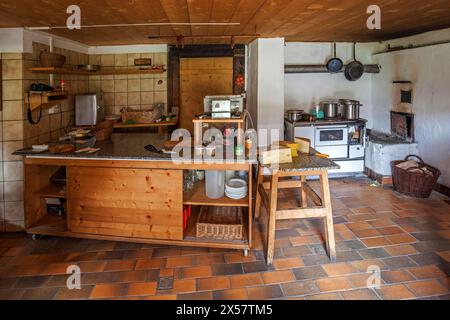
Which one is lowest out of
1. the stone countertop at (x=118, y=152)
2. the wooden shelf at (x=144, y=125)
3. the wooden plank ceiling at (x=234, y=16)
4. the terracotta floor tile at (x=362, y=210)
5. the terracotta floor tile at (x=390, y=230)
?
the terracotta floor tile at (x=390, y=230)

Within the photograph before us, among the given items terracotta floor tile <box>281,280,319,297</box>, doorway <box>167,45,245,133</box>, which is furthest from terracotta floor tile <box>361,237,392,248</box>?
doorway <box>167,45,245,133</box>

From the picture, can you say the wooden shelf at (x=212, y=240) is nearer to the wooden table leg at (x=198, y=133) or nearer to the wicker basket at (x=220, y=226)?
the wicker basket at (x=220, y=226)

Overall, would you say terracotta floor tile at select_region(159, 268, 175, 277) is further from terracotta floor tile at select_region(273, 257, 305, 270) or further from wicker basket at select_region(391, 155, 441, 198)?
wicker basket at select_region(391, 155, 441, 198)

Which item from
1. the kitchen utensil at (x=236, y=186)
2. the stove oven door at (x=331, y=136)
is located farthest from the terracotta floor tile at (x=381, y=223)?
the stove oven door at (x=331, y=136)

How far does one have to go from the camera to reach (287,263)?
9.14ft

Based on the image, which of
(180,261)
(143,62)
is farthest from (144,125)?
(180,261)

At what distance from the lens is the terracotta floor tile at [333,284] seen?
243cm

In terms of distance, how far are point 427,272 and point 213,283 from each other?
5.24ft

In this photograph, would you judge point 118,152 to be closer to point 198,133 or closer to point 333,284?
point 198,133

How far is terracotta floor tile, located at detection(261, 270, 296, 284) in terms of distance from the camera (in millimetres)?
2545

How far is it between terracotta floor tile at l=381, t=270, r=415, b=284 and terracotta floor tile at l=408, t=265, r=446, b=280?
0.05m

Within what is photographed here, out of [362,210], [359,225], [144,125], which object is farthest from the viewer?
[144,125]

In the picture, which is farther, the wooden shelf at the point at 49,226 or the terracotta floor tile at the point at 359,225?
the terracotta floor tile at the point at 359,225

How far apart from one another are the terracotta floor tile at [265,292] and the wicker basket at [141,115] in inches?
123
